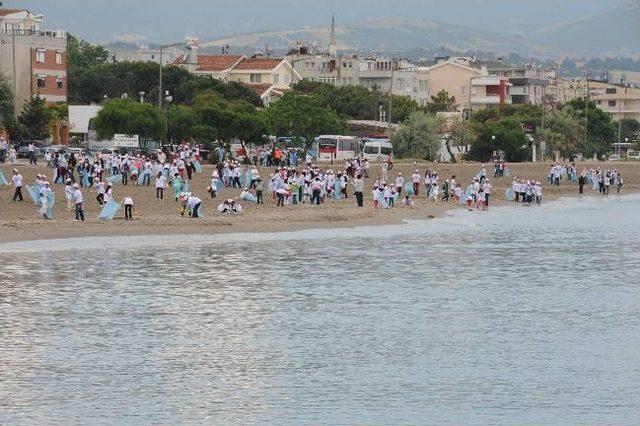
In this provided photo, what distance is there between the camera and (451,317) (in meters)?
29.8

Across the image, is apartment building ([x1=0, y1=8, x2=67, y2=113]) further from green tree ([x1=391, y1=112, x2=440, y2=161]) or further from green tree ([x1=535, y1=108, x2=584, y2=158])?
green tree ([x1=535, y1=108, x2=584, y2=158])

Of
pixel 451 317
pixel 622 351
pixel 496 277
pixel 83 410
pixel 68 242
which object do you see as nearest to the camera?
pixel 83 410

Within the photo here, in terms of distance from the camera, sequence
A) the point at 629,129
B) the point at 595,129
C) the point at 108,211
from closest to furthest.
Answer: the point at 108,211 < the point at 595,129 < the point at 629,129

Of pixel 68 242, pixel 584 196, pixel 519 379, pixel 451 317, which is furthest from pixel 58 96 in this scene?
pixel 519 379

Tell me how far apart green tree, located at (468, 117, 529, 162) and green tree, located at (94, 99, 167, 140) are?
33.6 m

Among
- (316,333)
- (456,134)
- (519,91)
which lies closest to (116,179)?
(316,333)

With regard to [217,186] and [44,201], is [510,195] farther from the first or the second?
[44,201]

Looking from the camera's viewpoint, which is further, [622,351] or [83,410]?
[622,351]

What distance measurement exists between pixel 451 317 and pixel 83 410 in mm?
10954

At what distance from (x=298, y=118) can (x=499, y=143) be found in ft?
66.0

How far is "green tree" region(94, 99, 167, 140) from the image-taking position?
2867 inches

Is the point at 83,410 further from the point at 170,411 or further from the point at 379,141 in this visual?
the point at 379,141

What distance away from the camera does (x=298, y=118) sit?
290ft

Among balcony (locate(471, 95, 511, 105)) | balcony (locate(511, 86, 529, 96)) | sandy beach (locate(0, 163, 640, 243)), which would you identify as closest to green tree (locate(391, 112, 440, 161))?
sandy beach (locate(0, 163, 640, 243))
